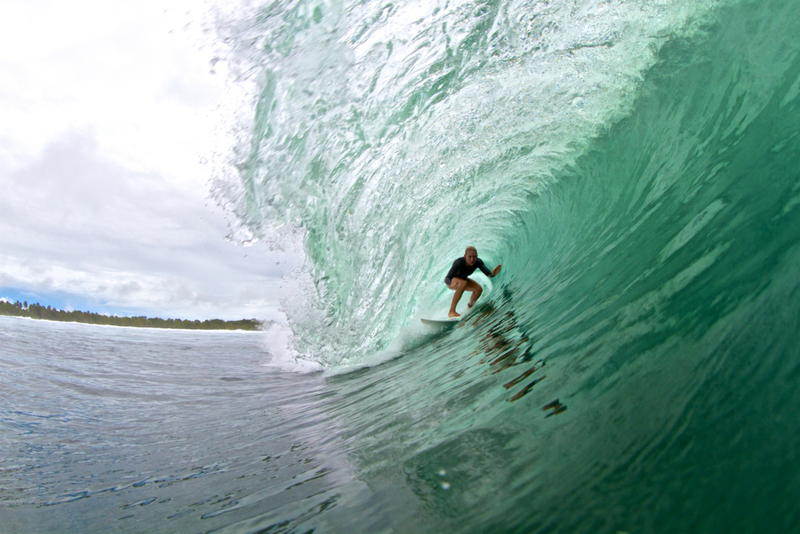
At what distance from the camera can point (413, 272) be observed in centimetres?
744

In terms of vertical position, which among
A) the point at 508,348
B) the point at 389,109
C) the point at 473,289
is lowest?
the point at 508,348

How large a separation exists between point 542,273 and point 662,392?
13.5 ft

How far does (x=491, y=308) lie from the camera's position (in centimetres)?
606

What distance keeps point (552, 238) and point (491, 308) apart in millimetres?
1639

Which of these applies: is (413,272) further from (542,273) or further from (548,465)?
(548,465)

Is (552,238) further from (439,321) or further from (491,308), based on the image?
(439,321)

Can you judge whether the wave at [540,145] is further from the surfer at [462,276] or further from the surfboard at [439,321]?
the surfer at [462,276]

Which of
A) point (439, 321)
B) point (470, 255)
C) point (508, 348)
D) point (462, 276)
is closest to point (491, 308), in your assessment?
point (439, 321)

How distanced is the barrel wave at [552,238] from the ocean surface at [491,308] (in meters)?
0.02

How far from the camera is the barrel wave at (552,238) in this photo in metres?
1.34

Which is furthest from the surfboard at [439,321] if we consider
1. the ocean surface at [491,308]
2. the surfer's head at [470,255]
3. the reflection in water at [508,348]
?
the reflection in water at [508,348]

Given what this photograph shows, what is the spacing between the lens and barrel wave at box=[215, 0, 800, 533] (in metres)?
1.34

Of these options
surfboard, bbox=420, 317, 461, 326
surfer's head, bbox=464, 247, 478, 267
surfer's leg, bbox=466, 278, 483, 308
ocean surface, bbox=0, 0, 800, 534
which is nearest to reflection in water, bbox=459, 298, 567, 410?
ocean surface, bbox=0, 0, 800, 534

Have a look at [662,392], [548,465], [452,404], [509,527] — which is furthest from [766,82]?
[509,527]
